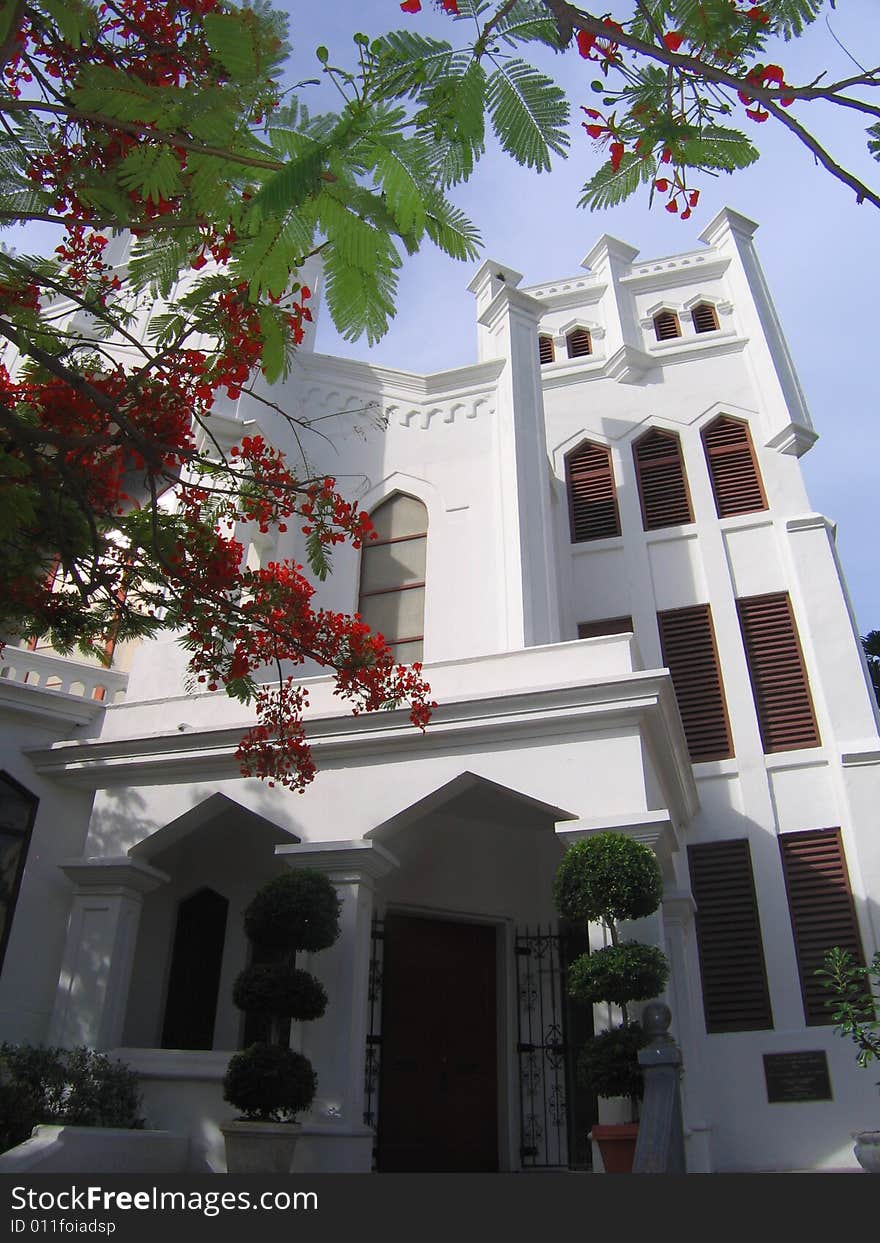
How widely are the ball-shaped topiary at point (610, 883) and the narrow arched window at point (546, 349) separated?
461 inches

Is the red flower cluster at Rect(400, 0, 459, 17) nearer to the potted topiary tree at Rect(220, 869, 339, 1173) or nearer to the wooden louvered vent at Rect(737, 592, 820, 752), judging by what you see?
the potted topiary tree at Rect(220, 869, 339, 1173)

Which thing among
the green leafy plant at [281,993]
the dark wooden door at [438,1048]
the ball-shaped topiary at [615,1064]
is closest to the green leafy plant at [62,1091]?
the green leafy plant at [281,993]

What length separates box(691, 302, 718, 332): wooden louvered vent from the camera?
55.0 feet

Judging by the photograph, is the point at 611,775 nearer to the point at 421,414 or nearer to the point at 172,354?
the point at 172,354

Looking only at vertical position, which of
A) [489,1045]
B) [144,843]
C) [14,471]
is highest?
[14,471]

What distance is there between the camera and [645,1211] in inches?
133

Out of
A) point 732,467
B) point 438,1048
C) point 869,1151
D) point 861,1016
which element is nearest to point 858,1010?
point 861,1016

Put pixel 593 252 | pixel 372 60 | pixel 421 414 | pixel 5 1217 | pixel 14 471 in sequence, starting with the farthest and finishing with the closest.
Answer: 1. pixel 593 252
2. pixel 421 414
3. pixel 14 471
4. pixel 5 1217
5. pixel 372 60

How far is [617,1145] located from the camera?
6691 mm

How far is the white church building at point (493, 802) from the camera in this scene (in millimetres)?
8711

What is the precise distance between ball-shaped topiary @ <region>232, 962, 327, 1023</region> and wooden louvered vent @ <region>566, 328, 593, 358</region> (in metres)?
12.4

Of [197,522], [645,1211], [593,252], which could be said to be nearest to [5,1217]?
[645,1211]

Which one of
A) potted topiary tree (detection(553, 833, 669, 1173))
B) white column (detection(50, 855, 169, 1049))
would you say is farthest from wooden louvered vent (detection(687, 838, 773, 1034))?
white column (detection(50, 855, 169, 1049))

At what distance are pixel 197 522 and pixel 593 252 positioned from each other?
14278 mm
